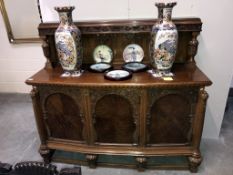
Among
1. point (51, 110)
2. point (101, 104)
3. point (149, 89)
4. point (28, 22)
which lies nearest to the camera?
point (149, 89)

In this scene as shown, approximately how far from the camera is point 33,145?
207 centimetres

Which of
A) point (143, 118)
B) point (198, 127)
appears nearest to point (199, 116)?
point (198, 127)

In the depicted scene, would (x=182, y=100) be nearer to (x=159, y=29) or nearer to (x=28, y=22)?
(x=159, y=29)

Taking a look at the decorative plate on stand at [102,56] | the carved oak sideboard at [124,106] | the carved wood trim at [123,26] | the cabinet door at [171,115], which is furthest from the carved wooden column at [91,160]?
the carved wood trim at [123,26]

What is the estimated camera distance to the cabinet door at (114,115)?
1.47 meters

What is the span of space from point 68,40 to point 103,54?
0.36 m

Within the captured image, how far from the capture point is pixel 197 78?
1.44 meters

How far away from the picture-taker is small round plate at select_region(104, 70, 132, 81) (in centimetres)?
146

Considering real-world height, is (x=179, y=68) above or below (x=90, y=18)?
below

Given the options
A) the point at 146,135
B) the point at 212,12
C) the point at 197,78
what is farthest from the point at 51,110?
the point at 212,12

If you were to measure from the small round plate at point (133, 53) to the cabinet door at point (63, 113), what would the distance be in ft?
1.80

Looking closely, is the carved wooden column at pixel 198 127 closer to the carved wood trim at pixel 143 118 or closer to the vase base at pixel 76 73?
the carved wood trim at pixel 143 118

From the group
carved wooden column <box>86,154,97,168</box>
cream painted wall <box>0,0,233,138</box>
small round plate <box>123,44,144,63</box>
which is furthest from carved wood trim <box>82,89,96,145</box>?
cream painted wall <box>0,0,233,138</box>

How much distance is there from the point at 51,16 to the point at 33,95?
29.4 inches
